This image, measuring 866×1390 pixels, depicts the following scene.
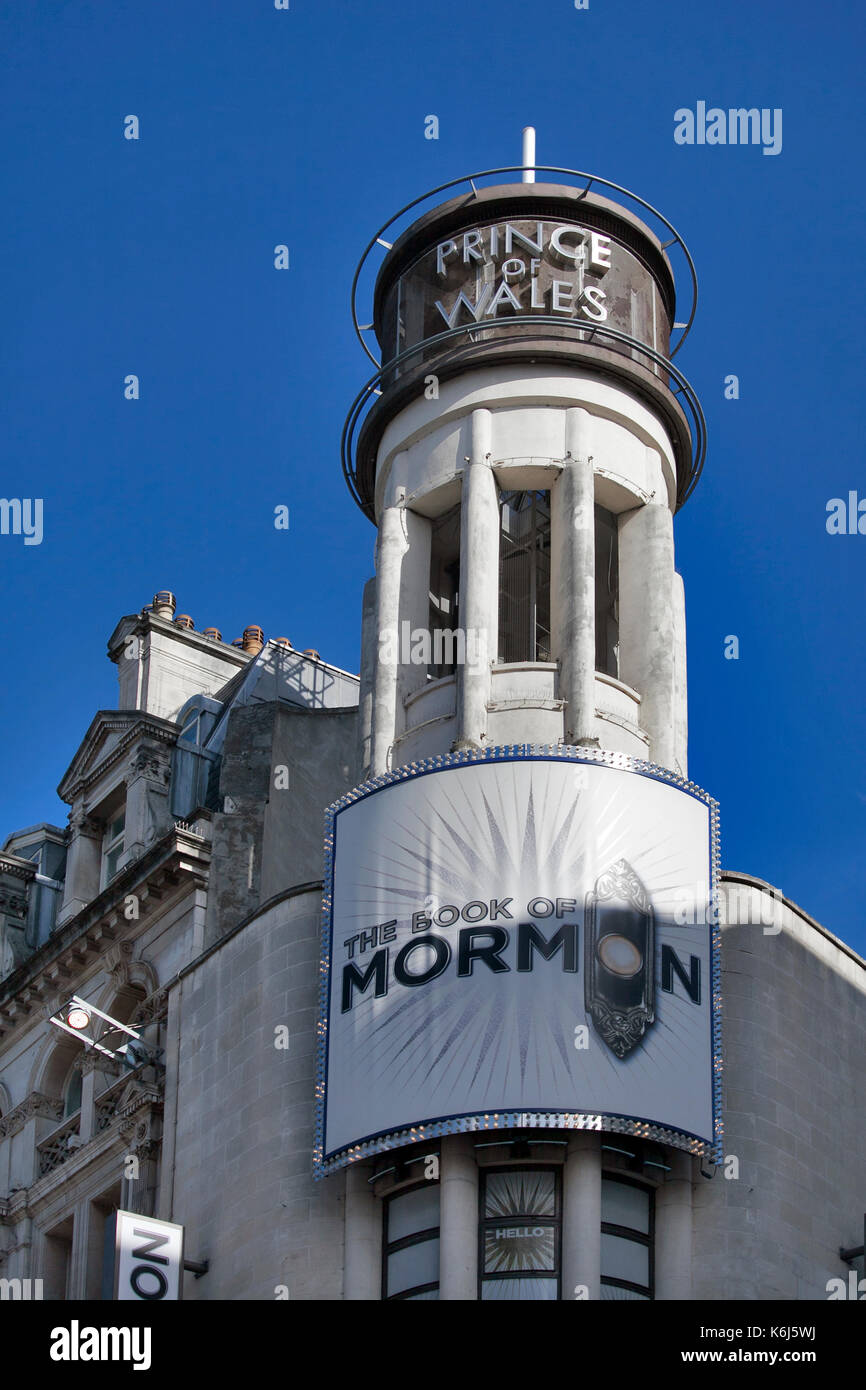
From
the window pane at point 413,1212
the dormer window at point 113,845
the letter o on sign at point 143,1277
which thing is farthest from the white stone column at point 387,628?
the dormer window at point 113,845

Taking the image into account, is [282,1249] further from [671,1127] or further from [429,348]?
[429,348]

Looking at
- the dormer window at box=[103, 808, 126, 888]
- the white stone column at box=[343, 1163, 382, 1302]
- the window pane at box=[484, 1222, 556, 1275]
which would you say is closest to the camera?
the window pane at box=[484, 1222, 556, 1275]

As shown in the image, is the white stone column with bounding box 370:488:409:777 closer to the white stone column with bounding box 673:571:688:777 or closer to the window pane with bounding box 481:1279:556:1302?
the white stone column with bounding box 673:571:688:777

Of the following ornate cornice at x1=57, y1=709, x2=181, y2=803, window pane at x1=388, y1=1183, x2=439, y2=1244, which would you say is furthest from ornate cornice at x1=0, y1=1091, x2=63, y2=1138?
window pane at x1=388, y1=1183, x2=439, y2=1244

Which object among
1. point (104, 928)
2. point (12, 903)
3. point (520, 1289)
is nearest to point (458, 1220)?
point (520, 1289)

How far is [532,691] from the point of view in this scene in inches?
1907

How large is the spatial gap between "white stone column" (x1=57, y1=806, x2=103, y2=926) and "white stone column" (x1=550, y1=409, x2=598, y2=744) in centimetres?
1400

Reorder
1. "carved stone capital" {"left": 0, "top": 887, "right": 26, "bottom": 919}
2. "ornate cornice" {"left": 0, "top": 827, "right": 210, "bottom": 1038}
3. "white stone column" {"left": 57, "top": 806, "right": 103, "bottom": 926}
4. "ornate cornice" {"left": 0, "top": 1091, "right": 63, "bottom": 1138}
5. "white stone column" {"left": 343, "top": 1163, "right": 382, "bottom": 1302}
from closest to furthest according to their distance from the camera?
"white stone column" {"left": 343, "top": 1163, "right": 382, "bottom": 1302}, "ornate cornice" {"left": 0, "top": 827, "right": 210, "bottom": 1038}, "ornate cornice" {"left": 0, "top": 1091, "right": 63, "bottom": 1138}, "white stone column" {"left": 57, "top": 806, "right": 103, "bottom": 926}, "carved stone capital" {"left": 0, "top": 887, "right": 26, "bottom": 919}

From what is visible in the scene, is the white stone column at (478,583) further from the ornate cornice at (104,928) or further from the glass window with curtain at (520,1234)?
the glass window with curtain at (520,1234)

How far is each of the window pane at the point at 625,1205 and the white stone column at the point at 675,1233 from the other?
226 mm

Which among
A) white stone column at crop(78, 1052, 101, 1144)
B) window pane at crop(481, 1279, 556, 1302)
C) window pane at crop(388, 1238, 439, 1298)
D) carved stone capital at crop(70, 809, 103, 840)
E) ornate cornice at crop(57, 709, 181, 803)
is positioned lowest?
window pane at crop(481, 1279, 556, 1302)

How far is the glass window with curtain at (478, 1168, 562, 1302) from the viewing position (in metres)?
42.9

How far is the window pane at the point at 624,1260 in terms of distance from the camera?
43.4 meters
